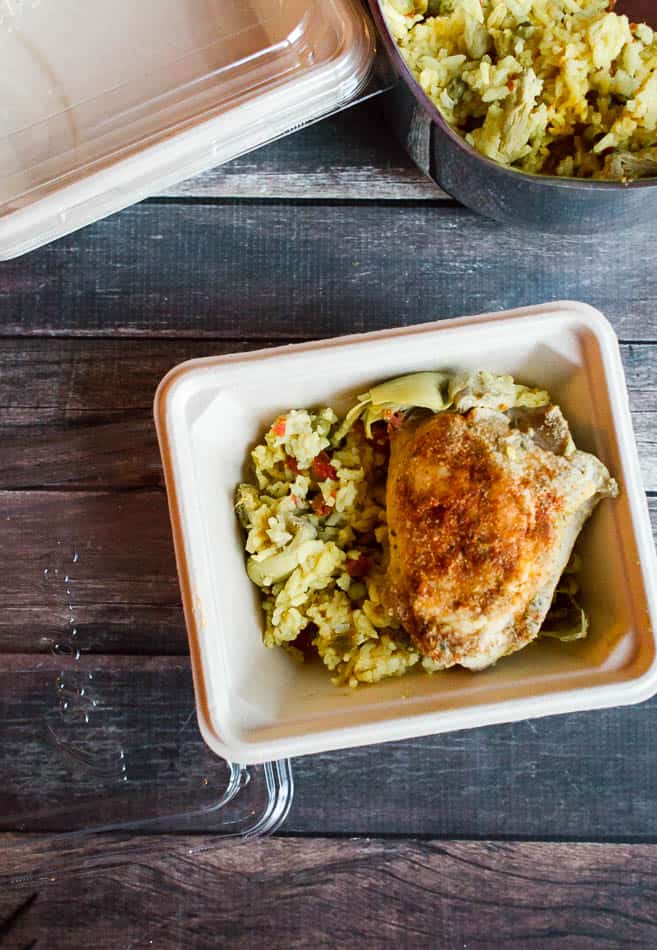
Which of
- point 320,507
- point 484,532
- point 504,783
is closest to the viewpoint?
point 484,532

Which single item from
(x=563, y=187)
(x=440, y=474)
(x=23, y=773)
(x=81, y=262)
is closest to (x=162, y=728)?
(x=23, y=773)

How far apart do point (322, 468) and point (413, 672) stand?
27 centimetres

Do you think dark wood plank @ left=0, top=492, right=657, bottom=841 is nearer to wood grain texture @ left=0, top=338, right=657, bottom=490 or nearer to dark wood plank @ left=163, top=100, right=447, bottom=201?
wood grain texture @ left=0, top=338, right=657, bottom=490

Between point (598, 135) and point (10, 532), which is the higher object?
point (598, 135)

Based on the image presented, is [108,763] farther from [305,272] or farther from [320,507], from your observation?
[305,272]

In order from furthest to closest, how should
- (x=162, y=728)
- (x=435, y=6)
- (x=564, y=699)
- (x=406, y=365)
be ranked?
(x=162, y=728) → (x=435, y=6) → (x=406, y=365) → (x=564, y=699)

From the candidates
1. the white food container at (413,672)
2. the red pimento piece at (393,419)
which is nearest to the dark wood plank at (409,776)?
the white food container at (413,672)

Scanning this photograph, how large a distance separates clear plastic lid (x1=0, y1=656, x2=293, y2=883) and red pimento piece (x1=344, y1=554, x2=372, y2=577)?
12.6 inches

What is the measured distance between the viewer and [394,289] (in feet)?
4.07

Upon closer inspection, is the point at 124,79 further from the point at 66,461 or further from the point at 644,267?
the point at 644,267

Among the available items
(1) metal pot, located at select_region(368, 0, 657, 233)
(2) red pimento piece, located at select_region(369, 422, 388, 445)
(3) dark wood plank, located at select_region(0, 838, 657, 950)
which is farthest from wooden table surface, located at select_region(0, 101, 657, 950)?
(2) red pimento piece, located at select_region(369, 422, 388, 445)

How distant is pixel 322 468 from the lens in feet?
3.53

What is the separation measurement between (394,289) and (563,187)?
13.3 inches

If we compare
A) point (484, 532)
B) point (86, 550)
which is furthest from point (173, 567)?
point (484, 532)
